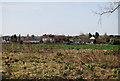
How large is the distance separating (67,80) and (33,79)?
826mm

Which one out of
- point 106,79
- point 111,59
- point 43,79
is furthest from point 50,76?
point 111,59

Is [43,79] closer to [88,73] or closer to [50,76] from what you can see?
[50,76]

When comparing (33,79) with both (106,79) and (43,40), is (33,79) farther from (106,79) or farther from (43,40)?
(43,40)

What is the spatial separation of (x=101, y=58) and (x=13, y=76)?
137 inches

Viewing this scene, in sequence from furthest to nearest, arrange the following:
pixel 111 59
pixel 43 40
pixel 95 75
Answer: pixel 43 40 < pixel 111 59 < pixel 95 75

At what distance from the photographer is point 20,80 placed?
171 inches

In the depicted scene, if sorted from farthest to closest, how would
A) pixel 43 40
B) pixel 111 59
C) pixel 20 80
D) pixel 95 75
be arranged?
pixel 43 40
pixel 111 59
pixel 95 75
pixel 20 80

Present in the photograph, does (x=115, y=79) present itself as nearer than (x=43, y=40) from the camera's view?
Yes

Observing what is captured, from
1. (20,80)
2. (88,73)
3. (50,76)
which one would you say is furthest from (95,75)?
(20,80)

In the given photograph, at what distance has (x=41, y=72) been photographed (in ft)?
16.4

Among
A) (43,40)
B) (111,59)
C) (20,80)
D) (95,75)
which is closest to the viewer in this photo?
(20,80)

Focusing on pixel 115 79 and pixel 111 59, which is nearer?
pixel 115 79

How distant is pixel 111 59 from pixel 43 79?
9.92 feet

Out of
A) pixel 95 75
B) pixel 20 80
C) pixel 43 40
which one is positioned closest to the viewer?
pixel 20 80
